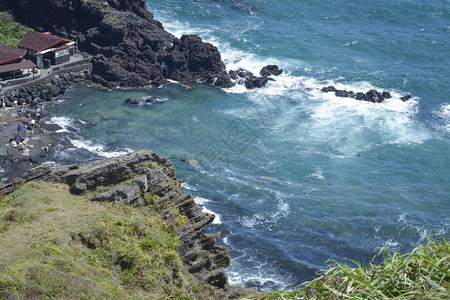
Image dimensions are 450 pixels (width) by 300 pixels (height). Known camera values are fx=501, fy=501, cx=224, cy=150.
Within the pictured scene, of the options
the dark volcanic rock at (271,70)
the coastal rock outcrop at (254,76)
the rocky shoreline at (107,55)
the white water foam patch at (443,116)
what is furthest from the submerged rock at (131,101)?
the white water foam patch at (443,116)

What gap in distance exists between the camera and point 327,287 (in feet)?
35.9

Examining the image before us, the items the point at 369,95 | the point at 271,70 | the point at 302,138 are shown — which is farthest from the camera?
the point at 271,70

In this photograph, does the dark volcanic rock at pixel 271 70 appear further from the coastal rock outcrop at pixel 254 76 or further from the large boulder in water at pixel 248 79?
the large boulder in water at pixel 248 79

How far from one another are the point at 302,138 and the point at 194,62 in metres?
22.8

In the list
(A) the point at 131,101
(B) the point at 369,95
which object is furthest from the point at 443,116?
(A) the point at 131,101

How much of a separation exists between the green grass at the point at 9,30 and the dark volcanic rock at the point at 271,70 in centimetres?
3577

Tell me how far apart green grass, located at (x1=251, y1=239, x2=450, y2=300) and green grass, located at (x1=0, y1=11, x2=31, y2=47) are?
69.2m

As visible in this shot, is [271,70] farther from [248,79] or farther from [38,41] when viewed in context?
[38,41]

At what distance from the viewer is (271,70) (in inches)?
3019

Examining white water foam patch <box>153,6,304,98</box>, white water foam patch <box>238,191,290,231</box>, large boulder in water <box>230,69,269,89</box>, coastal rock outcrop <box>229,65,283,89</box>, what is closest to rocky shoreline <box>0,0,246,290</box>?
large boulder in water <box>230,69,269,89</box>

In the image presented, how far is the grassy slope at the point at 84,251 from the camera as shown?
755 inches

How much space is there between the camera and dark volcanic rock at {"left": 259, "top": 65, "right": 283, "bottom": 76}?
7550cm

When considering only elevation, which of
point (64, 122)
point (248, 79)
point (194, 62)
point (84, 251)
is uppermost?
point (84, 251)

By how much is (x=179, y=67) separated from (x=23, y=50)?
21.4 meters
